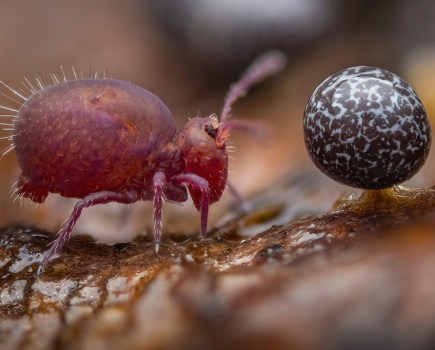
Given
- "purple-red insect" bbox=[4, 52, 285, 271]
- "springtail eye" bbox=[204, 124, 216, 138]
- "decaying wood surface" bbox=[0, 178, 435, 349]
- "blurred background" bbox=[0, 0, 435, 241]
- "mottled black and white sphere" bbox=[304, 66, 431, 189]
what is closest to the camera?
"decaying wood surface" bbox=[0, 178, 435, 349]

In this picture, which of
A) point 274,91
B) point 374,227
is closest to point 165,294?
point 374,227

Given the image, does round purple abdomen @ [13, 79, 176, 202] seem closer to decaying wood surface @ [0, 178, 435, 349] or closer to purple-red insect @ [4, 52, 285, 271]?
purple-red insect @ [4, 52, 285, 271]

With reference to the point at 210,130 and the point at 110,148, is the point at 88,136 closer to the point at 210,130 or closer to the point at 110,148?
the point at 110,148

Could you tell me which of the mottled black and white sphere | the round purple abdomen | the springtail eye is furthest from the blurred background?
the mottled black and white sphere

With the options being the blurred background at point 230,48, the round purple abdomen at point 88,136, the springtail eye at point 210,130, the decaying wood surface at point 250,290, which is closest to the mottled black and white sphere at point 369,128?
the decaying wood surface at point 250,290

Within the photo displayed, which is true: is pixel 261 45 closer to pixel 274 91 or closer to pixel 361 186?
pixel 274 91

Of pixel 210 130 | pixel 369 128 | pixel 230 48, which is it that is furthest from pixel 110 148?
pixel 230 48
